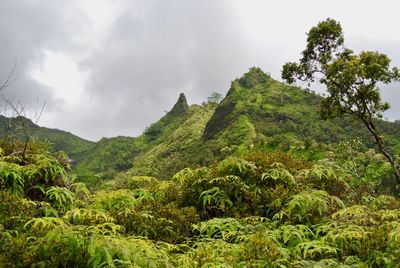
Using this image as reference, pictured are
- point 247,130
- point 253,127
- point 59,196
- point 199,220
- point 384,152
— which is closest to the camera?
point 59,196

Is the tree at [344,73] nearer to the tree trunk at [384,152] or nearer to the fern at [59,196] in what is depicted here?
the tree trunk at [384,152]

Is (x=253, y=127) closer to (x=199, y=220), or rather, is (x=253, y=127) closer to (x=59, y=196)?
(x=199, y=220)

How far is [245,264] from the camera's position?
4.68 meters

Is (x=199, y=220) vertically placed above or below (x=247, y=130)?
below

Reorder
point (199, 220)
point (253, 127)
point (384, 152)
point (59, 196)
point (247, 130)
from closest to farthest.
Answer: point (59, 196) → point (199, 220) → point (384, 152) → point (247, 130) → point (253, 127)

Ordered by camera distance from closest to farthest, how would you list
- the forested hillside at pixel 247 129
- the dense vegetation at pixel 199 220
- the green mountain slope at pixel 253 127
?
the dense vegetation at pixel 199 220, the forested hillside at pixel 247 129, the green mountain slope at pixel 253 127

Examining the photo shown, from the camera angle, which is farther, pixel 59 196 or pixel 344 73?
pixel 344 73

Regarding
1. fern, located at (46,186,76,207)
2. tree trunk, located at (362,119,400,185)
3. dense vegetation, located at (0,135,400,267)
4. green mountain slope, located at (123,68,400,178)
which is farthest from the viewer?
green mountain slope, located at (123,68,400,178)

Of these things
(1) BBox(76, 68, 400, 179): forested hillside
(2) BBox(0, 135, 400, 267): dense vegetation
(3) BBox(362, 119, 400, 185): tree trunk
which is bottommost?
(2) BBox(0, 135, 400, 267): dense vegetation

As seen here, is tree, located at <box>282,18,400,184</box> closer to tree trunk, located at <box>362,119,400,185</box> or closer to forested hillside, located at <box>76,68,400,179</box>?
tree trunk, located at <box>362,119,400,185</box>

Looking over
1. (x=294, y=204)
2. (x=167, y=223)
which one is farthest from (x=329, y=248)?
(x=167, y=223)

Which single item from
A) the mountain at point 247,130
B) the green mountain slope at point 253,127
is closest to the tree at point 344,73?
the mountain at point 247,130

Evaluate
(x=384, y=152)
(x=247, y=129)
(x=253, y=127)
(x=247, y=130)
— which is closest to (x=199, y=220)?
(x=384, y=152)

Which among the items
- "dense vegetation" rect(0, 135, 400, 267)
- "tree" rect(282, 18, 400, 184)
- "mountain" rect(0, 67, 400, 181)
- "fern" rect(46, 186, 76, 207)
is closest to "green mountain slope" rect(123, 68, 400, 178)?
"mountain" rect(0, 67, 400, 181)
